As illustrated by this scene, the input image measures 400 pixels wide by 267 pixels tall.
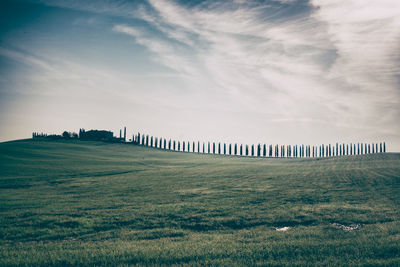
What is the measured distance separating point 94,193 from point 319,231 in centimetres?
2008

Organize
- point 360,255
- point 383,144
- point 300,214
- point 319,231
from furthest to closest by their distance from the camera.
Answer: point 383,144
point 300,214
point 319,231
point 360,255

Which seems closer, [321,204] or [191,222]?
[191,222]

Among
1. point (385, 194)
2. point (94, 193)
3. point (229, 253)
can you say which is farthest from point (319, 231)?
point (94, 193)

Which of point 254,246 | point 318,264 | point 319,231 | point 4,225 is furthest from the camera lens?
point 4,225

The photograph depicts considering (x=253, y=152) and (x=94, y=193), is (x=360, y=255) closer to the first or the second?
(x=94, y=193)

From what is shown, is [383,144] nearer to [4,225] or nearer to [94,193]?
[94,193]

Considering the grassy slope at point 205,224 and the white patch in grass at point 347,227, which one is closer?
the grassy slope at point 205,224

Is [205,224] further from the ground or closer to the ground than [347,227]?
closer to the ground

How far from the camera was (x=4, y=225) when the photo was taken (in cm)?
1427

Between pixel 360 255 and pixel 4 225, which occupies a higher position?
pixel 360 255

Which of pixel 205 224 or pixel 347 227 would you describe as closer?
pixel 347 227

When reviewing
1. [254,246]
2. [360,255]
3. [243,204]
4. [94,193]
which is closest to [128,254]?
[254,246]

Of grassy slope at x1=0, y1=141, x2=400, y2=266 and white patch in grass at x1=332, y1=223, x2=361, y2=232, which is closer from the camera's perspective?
grassy slope at x1=0, y1=141, x2=400, y2=266

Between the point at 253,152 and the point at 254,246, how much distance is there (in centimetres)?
11869
